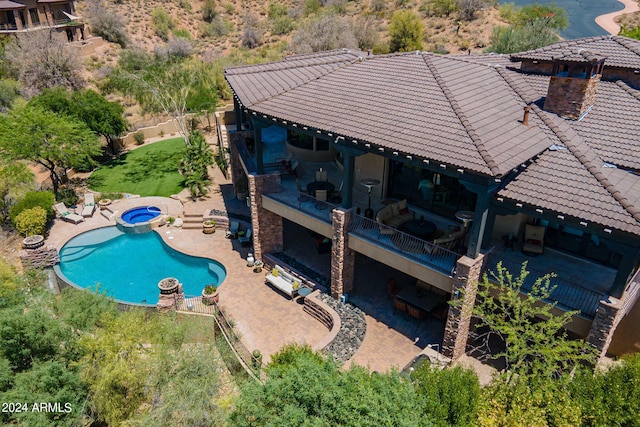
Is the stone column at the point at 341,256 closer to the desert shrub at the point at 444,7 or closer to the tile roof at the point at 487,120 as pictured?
the tile roof at the point at 487,120

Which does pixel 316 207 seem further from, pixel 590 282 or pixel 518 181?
pixel 590 282

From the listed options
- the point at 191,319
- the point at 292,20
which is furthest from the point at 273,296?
the point at 292,20

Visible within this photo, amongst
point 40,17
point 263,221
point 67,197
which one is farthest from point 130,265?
point 40,17

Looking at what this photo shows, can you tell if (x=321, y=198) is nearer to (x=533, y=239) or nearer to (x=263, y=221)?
(x=263, y=221)

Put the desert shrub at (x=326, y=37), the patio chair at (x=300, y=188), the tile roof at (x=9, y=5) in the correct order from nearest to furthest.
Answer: the patio chair at (x=300, y=188), the tile roof at (x=9, y=5), the desert shrub at (x=326, y=37)

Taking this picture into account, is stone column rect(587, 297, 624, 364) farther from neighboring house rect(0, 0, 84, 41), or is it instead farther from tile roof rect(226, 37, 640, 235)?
neighboring house rect(0, 0, 84, 41)

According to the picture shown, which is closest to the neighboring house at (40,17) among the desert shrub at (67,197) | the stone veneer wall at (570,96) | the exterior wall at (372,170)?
the desert shrub at (67,197)

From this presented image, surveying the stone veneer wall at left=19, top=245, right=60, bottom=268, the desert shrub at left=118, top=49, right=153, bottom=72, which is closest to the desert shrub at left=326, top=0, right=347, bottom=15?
the desert shrub at left=118, top=49, right=153, bottom=72
